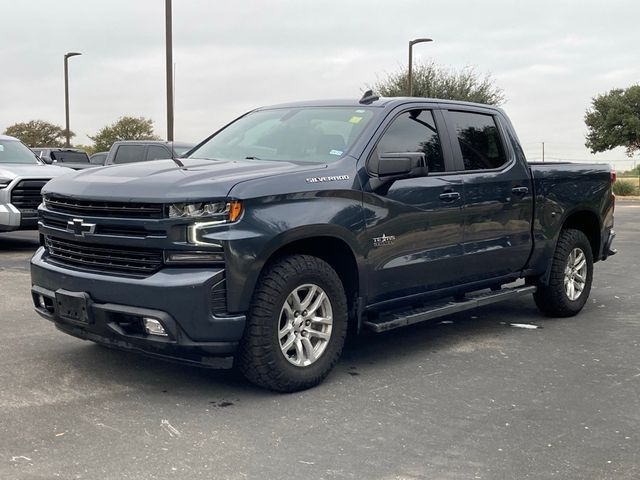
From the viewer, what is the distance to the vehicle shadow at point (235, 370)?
16.2 feet

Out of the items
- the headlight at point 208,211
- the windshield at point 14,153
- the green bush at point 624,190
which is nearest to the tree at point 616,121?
the green bush at point 624,190

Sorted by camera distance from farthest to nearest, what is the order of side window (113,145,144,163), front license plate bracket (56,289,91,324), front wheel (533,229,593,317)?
side window (113,145,144,163)
front wheel (533,229,593,317)
front license plate bracket (56,289,91,324)

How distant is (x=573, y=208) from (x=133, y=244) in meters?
4.40

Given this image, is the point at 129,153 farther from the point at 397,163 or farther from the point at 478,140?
the point at 397,163

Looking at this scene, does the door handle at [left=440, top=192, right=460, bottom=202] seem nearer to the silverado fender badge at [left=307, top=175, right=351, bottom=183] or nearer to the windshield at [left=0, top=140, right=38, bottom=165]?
the silverado fender badge at [left=307, top=175, right=351, bottom=183]

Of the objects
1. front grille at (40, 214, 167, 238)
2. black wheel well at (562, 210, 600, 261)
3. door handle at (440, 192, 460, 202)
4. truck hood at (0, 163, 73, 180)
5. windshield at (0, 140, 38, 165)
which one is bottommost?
black wheel well at (562, 210, 600, 261)

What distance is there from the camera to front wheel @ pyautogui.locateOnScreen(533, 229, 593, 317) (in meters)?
7.26

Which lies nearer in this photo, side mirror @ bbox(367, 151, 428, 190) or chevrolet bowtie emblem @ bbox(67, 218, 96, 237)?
chevrolet bowtie emblem @ bbox(67, 218, 96, 237)

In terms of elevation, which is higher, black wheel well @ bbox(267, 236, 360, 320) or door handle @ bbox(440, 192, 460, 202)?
door handle @ bbox(440, 192, 460, 202)

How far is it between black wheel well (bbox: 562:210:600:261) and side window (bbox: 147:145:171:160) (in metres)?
10.4

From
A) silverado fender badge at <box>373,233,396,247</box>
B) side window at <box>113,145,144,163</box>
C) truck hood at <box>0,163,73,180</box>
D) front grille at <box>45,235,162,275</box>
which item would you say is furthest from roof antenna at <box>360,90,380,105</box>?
A: side window at <box>113,145,144,163</box>

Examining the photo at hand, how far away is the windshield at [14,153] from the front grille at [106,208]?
330 inches

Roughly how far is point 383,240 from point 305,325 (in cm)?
84

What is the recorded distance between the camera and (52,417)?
4367 mm
